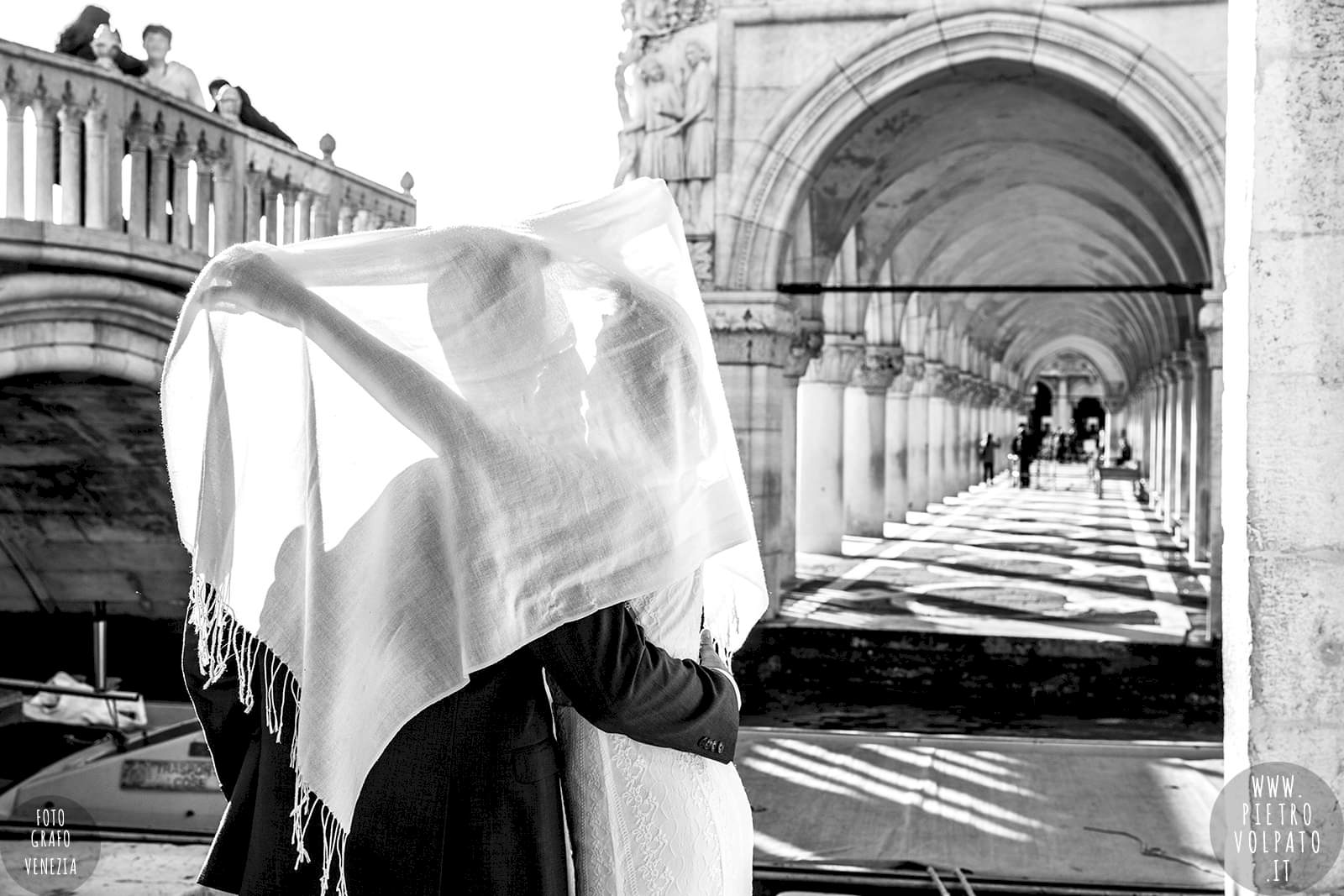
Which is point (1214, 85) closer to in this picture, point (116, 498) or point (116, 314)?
point (116, 314)

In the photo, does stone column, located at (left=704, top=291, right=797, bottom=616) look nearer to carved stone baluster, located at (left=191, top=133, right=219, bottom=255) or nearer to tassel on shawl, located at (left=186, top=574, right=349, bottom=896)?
carved stone baluster, located at (left=191, top=133, right=219, bottom=255)

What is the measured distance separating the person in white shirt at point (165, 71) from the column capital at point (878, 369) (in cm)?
942

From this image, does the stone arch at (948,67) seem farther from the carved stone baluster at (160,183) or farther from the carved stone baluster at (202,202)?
the carved stone baluster at (160,183)

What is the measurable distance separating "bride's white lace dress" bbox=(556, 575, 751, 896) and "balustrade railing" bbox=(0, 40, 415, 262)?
6218 millimetres

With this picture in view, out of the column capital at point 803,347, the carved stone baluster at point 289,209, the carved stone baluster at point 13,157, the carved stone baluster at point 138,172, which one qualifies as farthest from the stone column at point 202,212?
the column capital at point 803,347

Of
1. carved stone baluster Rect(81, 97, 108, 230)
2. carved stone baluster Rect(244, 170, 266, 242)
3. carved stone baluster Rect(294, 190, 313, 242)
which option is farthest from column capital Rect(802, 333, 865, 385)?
carved stone baluster Rect(81, 97, 108, 230)

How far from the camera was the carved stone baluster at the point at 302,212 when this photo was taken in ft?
30.2

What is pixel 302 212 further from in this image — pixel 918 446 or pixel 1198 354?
pixel 918 446

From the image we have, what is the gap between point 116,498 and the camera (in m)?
12.6

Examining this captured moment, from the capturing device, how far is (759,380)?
365 inches

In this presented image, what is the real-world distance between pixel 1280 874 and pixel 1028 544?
14.0 m

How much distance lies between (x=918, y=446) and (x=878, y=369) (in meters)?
5.13

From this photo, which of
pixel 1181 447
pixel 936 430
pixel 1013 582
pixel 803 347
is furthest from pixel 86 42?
pixel 936 430

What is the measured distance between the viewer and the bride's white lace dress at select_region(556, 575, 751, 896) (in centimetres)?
187
